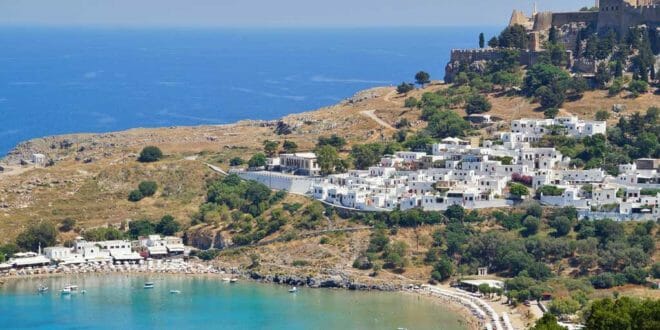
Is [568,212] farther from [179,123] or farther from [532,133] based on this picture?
[179,123]

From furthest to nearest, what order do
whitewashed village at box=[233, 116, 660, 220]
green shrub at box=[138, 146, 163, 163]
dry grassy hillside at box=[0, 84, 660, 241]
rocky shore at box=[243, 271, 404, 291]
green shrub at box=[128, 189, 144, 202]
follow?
green shrub at box=[138, 146, 163, 163]
green shrub at box=[128, 189, 144, 202]
dry grassy hillside at box=[0, 84, 660, 241]
whitewashed village at box=[233, 116, 660, 220]
rocky shore at box=[243, 271, 404, 291]

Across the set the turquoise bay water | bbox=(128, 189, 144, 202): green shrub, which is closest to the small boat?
the turquoise bay water

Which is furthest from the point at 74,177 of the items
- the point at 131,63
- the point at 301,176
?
the point at 131,63

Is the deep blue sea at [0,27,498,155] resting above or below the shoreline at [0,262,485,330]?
above

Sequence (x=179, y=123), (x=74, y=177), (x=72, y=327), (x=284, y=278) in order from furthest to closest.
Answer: (x=179, y=123)
(x=74, y=177)
(x=284, y=278)
(x=72, y=327)

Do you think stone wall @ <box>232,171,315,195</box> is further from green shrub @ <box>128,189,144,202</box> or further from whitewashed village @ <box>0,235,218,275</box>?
whitewashed village @ <box>0,235,218,275</box>

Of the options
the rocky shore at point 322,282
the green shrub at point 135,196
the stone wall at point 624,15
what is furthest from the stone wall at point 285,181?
the stone wall at point 624,15

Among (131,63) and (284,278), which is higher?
(131,63)
